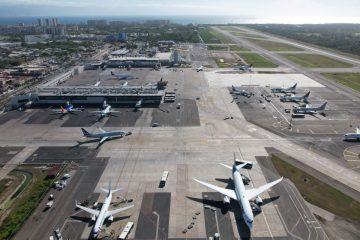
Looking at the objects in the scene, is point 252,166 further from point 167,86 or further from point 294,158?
point 167,86

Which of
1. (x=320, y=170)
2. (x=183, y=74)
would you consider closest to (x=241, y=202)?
(x=320, y=170)

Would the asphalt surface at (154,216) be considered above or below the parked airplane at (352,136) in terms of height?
below

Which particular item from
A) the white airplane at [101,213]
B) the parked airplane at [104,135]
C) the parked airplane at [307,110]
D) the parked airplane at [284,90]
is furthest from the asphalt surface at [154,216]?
the parked airplane at [284,90]

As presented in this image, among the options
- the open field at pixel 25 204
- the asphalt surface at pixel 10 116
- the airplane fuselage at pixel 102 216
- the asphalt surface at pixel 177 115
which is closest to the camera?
the airplane fuselage at pixel 102 216

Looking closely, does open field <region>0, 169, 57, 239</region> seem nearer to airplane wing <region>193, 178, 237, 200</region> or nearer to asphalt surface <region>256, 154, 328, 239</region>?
airplane wing <region>193, 178, 237, 200</region>

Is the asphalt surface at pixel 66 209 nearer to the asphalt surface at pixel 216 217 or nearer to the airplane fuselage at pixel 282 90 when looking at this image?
the asphalt surface at pixel 216 217

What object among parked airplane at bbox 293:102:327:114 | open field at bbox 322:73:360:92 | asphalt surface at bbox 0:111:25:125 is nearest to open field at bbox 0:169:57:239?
asphalt surface at bbox 0:111:25:125

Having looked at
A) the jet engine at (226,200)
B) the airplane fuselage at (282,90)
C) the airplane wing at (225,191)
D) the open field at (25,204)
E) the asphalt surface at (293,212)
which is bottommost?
the open field at (25,204)

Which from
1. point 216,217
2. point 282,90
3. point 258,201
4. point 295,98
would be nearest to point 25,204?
point 216,217

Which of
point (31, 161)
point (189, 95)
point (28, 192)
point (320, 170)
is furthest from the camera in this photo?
point (189, 95)
